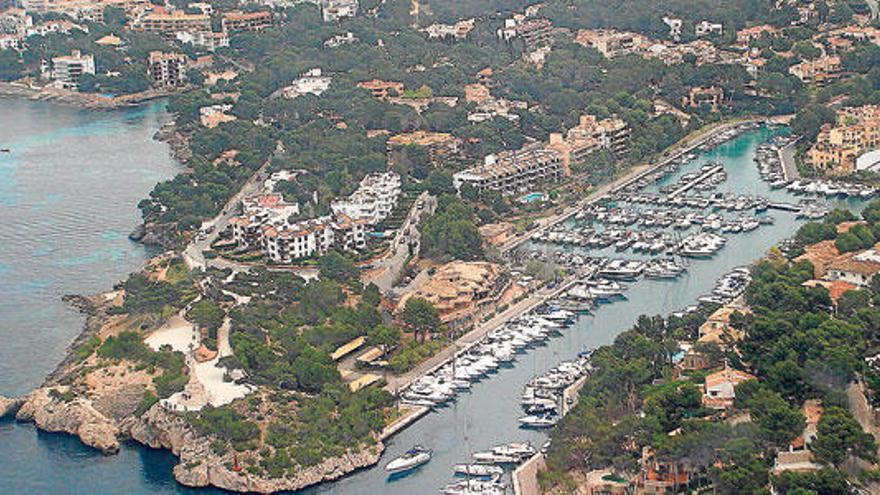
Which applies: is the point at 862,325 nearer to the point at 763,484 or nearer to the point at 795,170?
the point at 763,484

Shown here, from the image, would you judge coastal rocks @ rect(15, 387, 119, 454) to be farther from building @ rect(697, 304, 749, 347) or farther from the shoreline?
the shoreline

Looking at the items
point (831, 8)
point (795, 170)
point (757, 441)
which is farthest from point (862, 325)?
point (831, 8)

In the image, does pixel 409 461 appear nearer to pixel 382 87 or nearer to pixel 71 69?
pixel 382 87

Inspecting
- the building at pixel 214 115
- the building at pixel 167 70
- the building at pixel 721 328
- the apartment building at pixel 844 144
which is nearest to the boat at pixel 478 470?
the building at pixel 721 328

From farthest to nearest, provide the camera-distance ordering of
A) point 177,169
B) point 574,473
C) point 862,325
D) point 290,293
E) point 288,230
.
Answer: point 177,169 → point 288,230 → point 290,293 → point 862,325 → point 574,473

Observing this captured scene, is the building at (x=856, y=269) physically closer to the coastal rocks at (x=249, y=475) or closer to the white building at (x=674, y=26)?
the coastal rocks at (x=249, y=475)

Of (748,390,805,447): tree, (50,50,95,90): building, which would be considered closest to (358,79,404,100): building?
(50,50,95,90): building

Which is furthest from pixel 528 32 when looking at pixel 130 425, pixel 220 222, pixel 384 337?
pixel 130 425
